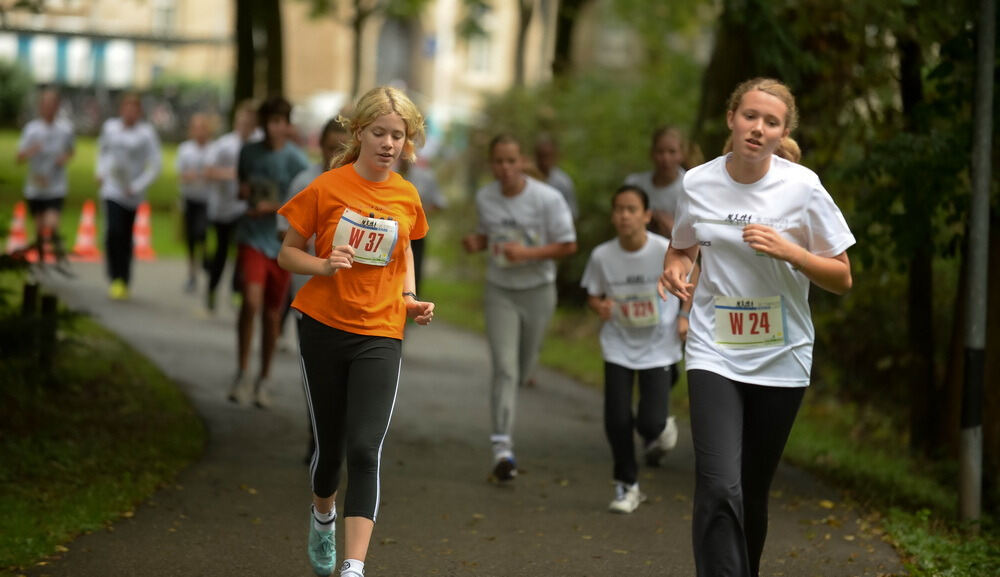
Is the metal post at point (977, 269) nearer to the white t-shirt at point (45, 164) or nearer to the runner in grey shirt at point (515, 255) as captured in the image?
the runner in grey shirt at point (515, 255)

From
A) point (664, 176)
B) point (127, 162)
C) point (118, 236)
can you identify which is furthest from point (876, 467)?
point (127, 162)

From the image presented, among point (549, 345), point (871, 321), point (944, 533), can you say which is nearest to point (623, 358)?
point (944, 533)

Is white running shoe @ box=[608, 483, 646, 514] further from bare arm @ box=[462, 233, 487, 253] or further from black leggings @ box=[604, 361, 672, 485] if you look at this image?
bare arm @ box=[462, 233, 487, 253]

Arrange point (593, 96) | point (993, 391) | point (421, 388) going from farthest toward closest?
point (593, 96), point (421, 388), point (993, 391)

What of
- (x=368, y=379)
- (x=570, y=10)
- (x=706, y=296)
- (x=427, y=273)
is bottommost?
(x=427, y=273)

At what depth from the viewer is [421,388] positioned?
12414mm

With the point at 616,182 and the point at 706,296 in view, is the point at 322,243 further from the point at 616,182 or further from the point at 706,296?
the point at 616,182

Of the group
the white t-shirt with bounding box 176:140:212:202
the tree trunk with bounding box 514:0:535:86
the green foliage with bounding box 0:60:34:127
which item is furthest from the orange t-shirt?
the green foliage with bounding box 0:60:34:127

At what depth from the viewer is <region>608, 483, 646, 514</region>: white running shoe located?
7918 millimetres

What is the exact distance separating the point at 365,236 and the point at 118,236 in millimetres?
11228

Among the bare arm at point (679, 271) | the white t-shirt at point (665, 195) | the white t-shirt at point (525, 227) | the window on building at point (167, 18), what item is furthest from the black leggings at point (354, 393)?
the window on building at point (167, 18)

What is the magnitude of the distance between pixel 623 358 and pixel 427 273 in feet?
54.4

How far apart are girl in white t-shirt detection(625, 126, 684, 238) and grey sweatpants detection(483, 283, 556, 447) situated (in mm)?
1168

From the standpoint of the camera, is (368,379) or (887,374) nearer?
(368,379)
